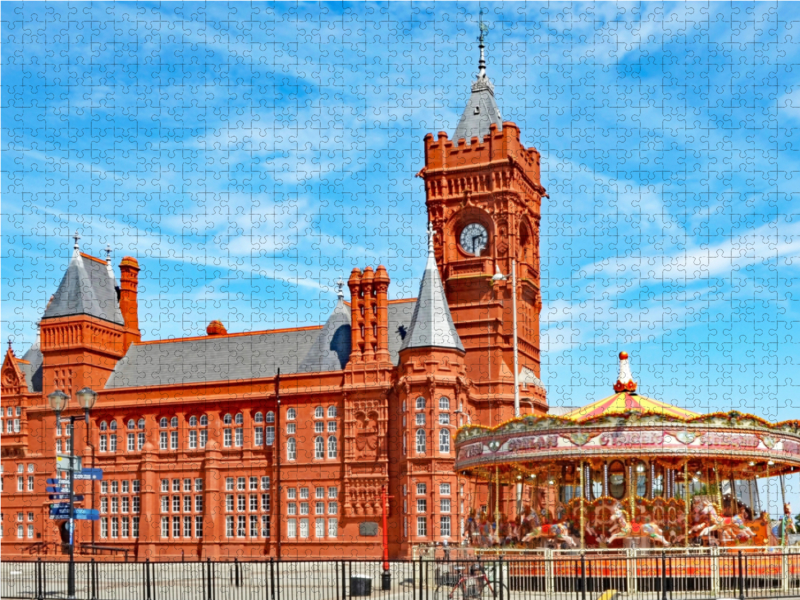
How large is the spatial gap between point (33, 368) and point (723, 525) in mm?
57309

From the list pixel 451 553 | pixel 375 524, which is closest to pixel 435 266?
pixel 375 524

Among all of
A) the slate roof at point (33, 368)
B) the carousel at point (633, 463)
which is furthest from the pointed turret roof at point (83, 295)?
the carousel at point (633, 463)

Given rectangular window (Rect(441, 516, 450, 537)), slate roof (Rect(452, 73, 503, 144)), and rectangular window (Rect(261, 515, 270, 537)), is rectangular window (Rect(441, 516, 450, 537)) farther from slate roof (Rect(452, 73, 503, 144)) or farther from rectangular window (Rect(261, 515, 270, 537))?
slate roof (Rect(452, 73, 503, 144))

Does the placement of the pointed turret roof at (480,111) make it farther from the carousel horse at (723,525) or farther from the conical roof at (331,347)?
the carousel horse at (723,525)

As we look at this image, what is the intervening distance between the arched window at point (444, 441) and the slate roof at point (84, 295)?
1089 inches

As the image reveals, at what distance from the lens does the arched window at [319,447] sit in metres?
67.8

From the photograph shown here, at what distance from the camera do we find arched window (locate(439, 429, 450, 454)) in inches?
2462

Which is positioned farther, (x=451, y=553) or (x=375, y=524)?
A: (x=375, y=524)

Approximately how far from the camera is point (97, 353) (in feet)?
246

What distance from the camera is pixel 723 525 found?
35625 mm

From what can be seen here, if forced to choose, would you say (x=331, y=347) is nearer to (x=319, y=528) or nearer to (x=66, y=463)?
(x=319, y=528)

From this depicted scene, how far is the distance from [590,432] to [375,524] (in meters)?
30.8

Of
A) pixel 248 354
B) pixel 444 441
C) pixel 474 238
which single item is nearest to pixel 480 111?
pixel 474 238

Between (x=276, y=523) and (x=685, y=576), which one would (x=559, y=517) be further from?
(x=276, y=523)
